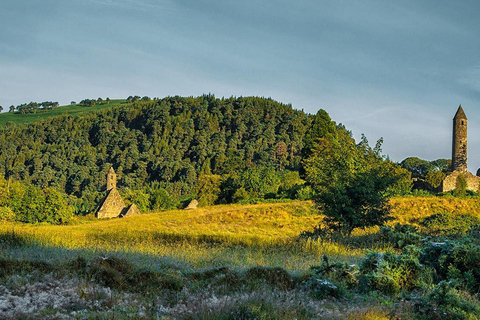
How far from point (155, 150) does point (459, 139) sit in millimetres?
120071

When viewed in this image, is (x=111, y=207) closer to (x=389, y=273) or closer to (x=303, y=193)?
(x=303, y=193)

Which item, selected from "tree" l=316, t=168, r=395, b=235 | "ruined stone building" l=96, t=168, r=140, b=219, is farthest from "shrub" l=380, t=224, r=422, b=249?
"ruined stone building" l=96, t=168, r=140, b=219

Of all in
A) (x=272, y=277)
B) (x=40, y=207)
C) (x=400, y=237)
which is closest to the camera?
(x=272, y=277)

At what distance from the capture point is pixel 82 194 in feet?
406

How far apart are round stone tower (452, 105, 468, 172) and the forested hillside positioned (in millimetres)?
42391

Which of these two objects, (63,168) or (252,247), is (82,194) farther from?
(252,247)

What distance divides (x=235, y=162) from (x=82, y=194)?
5290cm

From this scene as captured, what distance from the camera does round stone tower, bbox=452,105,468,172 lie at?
65.8m

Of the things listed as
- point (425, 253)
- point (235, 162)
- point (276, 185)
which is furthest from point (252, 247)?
point (235, 162)

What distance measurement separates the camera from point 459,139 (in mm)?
66562

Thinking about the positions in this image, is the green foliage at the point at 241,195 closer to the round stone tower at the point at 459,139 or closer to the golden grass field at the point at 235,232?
the golden grass field at the point at 235,232

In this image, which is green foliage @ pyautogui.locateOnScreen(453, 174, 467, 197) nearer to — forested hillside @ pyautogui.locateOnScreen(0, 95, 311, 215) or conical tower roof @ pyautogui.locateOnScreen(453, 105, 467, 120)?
conical tower roof @ pyautogui.locateOnScreen(453, 105, 467, 120)

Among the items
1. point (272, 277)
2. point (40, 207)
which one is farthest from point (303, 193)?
point (272, 277)

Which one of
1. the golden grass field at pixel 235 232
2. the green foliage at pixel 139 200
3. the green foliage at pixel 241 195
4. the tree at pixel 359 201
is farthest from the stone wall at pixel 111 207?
the tree at pixel 359 201
